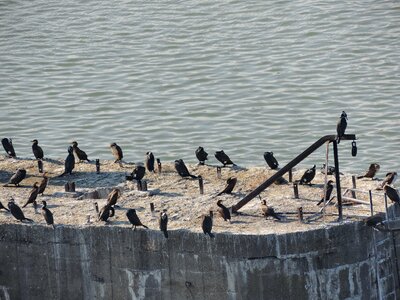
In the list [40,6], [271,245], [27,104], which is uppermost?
[40,6]

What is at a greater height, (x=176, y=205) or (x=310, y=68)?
(x=310, y=68)

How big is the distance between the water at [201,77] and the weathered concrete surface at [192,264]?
11.0m

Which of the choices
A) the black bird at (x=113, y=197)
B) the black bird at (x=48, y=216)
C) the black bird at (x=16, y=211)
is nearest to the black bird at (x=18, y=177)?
the black bird at (x=16, y=211)

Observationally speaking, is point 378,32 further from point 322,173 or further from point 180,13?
point 322,173

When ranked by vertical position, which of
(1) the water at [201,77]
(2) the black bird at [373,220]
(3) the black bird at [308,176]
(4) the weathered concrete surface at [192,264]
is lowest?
(4) the weathered concrete surface at [192,264]

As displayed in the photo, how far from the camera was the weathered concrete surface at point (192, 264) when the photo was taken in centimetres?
2681

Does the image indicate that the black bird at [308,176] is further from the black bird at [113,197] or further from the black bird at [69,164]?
the black bird at [69,164]

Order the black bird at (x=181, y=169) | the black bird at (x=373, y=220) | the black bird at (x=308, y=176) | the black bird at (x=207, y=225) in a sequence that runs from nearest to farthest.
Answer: the black bird at (x=207, y=225)
the black bird at (x=373, y=220)
the black bird at (x=308, y=176)
the black bird at (x=181, y=169)

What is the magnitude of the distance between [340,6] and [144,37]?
733cm

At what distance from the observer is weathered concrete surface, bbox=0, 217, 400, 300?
88.0 feet

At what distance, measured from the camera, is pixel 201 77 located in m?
48.1

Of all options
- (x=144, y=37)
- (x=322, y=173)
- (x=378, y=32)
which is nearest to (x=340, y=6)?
(x=378, y=32)

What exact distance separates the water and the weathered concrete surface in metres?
11.0

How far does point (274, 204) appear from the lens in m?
28.7
